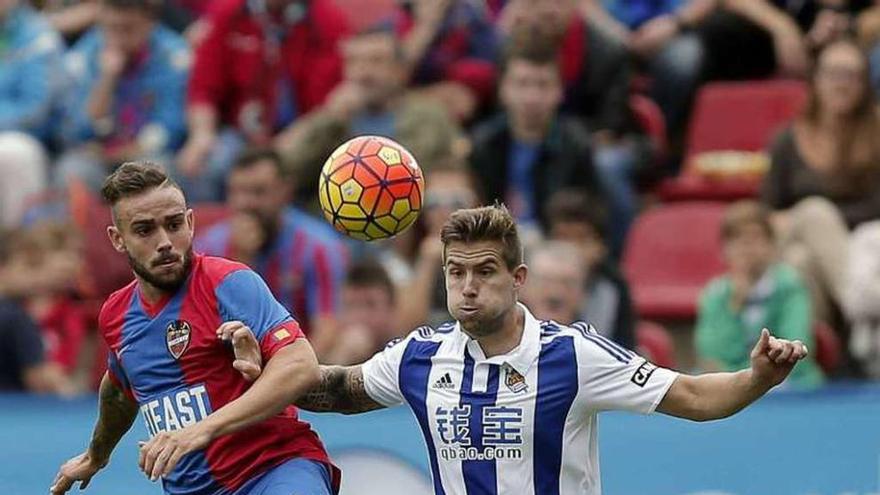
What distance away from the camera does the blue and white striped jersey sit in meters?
7.12

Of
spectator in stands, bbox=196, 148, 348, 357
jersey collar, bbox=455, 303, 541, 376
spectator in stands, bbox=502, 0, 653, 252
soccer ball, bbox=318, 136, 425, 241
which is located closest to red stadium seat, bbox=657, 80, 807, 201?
spectator in stands, bbox=502, 0, 653, 252

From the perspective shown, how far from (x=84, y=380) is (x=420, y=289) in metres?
2.23

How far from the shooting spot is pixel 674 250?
1282 centimetres

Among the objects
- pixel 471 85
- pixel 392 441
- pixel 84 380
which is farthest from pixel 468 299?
pixel 471 85

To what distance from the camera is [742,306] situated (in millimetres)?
11352

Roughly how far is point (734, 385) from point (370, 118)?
6.25 m

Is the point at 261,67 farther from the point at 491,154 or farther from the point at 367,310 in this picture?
the point at 367,310

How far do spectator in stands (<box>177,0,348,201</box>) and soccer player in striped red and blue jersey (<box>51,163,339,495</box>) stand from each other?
19.2ft

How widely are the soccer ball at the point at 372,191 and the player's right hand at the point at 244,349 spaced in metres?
0.94

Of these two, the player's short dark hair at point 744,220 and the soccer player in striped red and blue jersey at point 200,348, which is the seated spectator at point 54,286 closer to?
the player's short dark hair at point 744,220

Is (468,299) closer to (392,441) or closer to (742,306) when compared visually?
(392,441)

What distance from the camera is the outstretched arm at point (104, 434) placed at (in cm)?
770

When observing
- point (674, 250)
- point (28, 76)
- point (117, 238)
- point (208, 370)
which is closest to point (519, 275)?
point (208, 370)

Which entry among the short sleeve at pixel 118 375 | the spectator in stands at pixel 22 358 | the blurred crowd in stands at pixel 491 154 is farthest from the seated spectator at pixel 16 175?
the short sleeve at pixel 118 375
